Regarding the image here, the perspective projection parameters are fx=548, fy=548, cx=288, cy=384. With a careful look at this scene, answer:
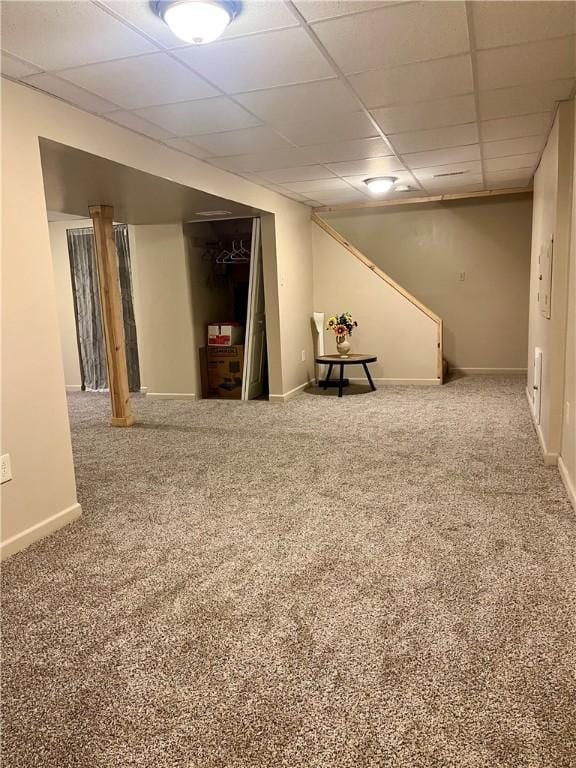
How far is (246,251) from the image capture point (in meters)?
6.65

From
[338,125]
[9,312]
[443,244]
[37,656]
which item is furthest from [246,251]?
[37,656]

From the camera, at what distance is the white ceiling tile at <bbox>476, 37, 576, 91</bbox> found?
245cm

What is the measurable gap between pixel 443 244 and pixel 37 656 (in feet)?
21.8

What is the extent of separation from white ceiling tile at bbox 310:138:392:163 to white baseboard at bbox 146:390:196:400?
302cm

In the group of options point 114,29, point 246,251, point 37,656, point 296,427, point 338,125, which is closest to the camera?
point 37,656

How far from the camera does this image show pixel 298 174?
4863mm

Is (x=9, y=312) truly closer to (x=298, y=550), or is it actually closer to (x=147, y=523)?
(x=147, y=523)

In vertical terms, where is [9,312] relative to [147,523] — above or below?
above

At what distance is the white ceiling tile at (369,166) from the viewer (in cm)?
451

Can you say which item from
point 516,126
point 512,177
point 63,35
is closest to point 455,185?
point 512,177

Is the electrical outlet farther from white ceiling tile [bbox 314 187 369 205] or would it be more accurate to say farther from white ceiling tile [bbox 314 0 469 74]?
white ceiling tile [bbox 314 187 369 205]

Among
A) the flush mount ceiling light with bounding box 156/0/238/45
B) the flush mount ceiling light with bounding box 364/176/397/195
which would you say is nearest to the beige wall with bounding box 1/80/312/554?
the flush mount ceiling light with bounding box 156/0/238/45

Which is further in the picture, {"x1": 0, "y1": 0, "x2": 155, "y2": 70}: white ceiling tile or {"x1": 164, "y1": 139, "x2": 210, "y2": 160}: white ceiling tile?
{"x1": 164, "y1": 139, "x2": 210, "y2": 160}: white ceiling tile

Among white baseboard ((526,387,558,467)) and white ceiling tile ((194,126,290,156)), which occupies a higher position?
white ceiling tile ((194,126,290,156))
